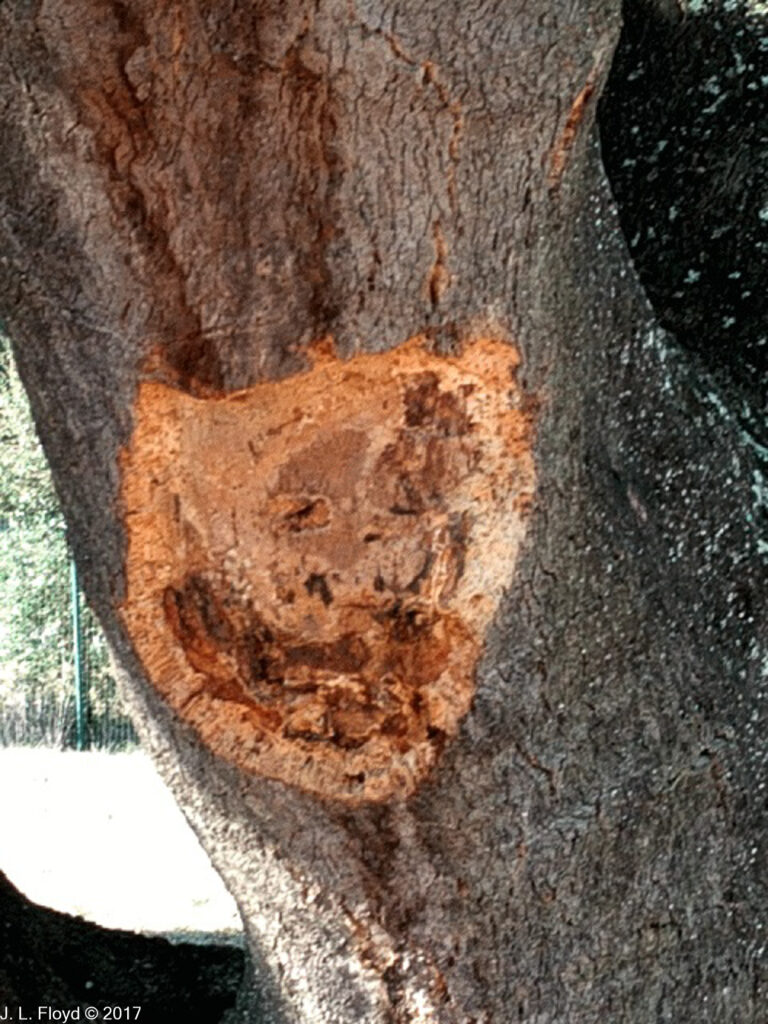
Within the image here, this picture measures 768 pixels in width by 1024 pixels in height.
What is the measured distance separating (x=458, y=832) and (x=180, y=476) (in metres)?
0.46

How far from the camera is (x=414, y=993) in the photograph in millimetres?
1578

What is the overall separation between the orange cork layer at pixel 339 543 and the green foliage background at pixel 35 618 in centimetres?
483

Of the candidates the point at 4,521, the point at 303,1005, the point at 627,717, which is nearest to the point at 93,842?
the point at 4,521

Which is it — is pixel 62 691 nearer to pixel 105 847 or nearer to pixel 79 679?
pixel 79 679

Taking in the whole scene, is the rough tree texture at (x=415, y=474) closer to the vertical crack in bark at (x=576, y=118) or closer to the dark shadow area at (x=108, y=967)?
the vertical crack in bark at (x=576, y=118)

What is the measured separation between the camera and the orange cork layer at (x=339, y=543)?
1343 mm

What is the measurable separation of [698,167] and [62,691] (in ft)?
16.0

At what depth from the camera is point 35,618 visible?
629 cm

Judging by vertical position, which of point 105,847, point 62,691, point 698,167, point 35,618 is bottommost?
point 105,847

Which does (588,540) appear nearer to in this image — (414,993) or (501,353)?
(501,353)

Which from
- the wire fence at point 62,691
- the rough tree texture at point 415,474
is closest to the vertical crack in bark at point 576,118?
the rough tree texture at point 415,474
